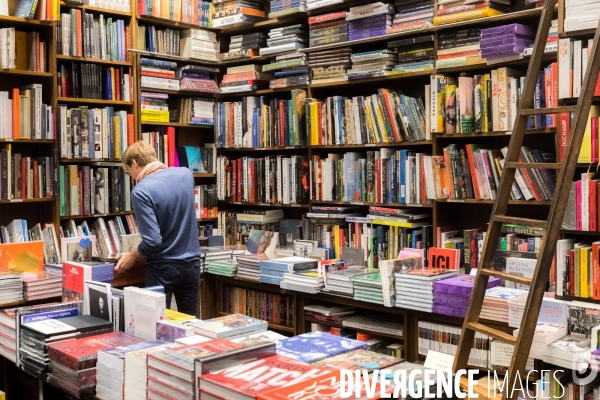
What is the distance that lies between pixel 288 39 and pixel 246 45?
49 cm

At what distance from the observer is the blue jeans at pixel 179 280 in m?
3.75

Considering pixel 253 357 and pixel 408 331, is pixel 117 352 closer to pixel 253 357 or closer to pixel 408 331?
pixel 253 357

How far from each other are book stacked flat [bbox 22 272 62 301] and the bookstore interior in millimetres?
12

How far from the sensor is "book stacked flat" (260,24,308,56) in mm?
4824

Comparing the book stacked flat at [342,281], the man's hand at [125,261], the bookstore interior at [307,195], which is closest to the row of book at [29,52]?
the bookstore interior at [307,195]

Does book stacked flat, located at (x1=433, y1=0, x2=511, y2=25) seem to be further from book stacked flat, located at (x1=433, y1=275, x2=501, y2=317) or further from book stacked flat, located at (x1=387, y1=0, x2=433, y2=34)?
book stacked flat, located at (x1=433, y1=275, x2=501, y2=317)

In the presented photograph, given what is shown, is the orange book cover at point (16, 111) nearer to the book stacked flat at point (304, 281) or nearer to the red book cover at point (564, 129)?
the book stacked flat at point (304, 281)

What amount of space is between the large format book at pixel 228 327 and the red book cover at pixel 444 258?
5.28 feet

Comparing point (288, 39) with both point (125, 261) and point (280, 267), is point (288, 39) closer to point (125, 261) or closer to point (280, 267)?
point (280, 267)

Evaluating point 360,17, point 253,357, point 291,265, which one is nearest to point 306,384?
point 253,357

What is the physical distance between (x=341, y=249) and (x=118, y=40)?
2264mm

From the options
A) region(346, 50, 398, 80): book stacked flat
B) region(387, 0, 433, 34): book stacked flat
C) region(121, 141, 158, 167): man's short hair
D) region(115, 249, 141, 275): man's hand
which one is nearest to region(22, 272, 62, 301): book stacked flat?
region(115, 249, 141, 275): man's hand

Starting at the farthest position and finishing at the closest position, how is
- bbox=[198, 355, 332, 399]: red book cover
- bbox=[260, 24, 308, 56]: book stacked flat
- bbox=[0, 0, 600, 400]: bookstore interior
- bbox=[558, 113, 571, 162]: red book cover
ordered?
bbox=[260, 24, 308, 56]: book stacked flat → bbox=[558, 113, 571, 162]: red book cover → bbox=[0, 0, 600, 400]: bookstore interior → bbox=[198, 355, 332, 399]: red book cover

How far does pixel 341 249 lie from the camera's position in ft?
14.9
